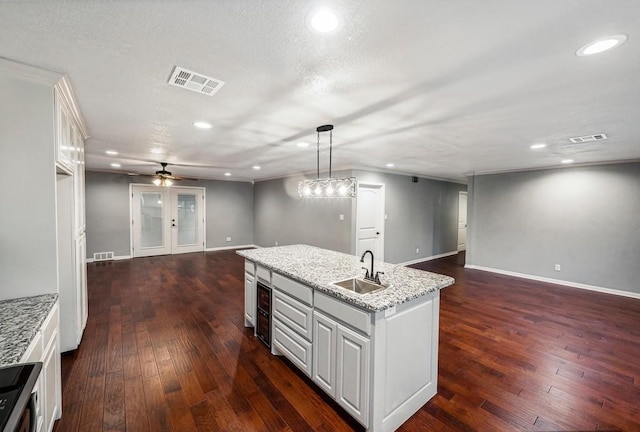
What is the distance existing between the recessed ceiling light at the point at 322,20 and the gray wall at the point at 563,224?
609cm

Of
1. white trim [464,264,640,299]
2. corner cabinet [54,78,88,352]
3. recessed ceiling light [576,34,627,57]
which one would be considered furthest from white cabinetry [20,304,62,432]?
white trim [464,264,640,299]

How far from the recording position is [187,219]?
820cm

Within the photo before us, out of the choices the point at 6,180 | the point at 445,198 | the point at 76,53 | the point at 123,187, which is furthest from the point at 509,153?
the point at 123,187

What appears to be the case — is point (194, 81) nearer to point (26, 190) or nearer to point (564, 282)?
point (26, 190)

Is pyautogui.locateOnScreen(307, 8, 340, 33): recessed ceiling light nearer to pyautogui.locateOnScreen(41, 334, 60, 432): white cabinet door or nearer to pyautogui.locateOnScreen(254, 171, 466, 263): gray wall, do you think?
pyautogui.locateOnScreen(41, 334, 60, 432): white cabinet door

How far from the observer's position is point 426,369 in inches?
82.6

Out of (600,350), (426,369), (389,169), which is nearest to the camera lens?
(426,369)

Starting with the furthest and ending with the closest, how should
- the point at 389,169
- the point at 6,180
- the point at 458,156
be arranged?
1. the point at 389,169
2. the point at 458,156
3. the point at 6,180

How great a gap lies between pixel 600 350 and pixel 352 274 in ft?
9.47

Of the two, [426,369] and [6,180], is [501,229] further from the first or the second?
[6,180]

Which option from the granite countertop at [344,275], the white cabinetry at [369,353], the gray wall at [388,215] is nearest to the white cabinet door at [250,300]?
the granite countertop at [344,275]

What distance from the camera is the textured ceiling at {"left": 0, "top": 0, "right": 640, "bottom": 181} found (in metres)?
1.18

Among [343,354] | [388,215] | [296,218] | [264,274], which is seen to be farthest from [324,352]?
[296,218]

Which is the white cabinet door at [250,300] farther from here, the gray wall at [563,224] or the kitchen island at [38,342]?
the gray wall at [563,224]
